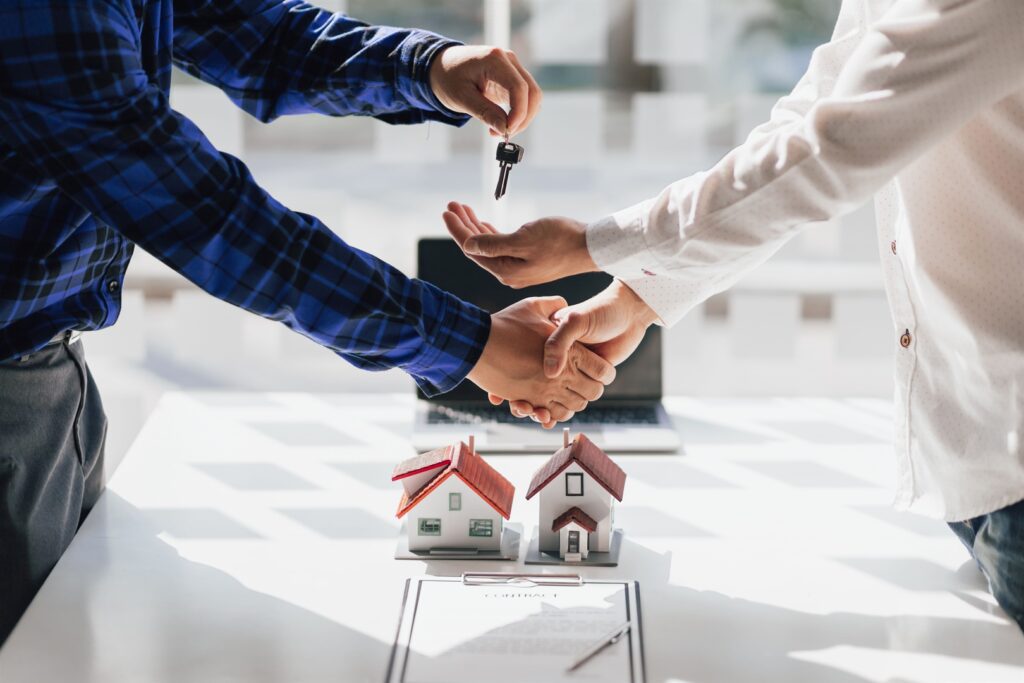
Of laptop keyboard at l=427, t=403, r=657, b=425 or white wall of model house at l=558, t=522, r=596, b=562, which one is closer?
white wall of model house at l=558, t=522, r=596, b=562

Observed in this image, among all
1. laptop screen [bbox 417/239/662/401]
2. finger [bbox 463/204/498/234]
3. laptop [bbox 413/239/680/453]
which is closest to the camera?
finger [bbox 463/204/498/234]

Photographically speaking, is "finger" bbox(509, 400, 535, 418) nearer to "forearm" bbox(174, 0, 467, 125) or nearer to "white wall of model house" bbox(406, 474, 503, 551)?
"white wall of model house" bbox(406, 474, 503, 551)

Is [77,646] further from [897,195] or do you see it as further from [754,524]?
[897,195]

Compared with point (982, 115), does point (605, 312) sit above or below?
below

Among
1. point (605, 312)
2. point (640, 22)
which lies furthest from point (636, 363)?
point (640, 22)

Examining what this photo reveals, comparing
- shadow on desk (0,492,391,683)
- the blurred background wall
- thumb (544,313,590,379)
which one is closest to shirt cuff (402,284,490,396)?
thumb (544,313,590,379)

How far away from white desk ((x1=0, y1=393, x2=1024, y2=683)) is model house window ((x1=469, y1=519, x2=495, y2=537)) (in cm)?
4

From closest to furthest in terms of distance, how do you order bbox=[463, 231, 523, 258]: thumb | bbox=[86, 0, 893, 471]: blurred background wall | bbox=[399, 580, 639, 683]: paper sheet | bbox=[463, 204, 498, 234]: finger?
bbox=[399, 580, 639, 683]: paper sheet
bbox=[463, 231, 523, 258]: thumb
bbox=[463, 204, 498, 234]: finger
bbox=[86, 0, 893, 471]: blurred background wall

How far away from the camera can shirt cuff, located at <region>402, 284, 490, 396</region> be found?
4.72 ft

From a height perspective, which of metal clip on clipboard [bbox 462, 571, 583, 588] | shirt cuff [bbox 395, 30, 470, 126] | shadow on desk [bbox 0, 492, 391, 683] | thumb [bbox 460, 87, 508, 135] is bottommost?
shadow on desk [bbox 0, 492, 391, 683]

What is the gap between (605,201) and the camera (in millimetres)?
4918

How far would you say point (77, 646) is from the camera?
1.22 metres

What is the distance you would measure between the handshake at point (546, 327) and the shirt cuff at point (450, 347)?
0.9 inches

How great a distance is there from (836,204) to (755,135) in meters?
0.24
